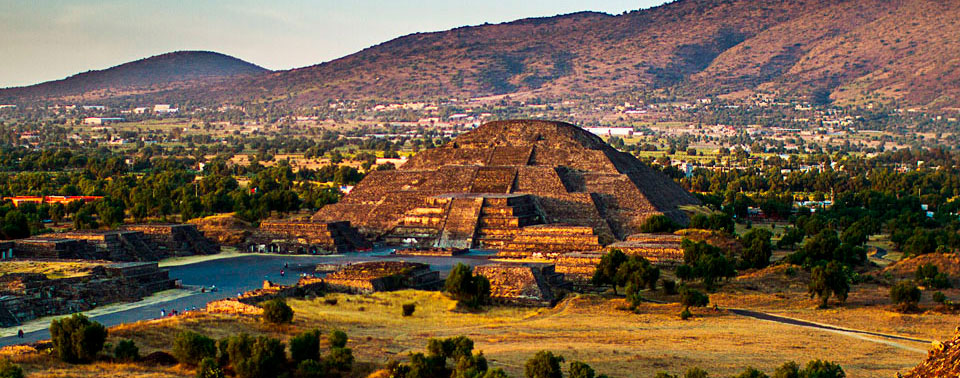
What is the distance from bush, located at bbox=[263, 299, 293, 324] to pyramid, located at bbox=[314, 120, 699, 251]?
2552 centimetres

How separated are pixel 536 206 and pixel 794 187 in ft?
Answer: 141

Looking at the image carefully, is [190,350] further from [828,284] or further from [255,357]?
[828,284]

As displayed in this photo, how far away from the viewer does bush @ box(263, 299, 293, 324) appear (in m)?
33.0

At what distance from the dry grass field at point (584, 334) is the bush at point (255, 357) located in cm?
118

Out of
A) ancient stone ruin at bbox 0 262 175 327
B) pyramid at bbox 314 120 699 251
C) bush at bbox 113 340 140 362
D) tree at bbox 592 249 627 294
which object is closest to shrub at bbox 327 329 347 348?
bush at bbox 113 340 140 362

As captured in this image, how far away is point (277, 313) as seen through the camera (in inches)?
1297

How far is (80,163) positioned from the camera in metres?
118

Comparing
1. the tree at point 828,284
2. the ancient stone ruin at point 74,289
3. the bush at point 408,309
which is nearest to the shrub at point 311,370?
the bush at point 408,309

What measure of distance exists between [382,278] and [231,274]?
10.9 metres

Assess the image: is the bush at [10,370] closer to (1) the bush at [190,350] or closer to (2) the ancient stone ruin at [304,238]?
(1) the bush at [190,350]

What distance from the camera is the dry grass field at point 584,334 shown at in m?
29.5

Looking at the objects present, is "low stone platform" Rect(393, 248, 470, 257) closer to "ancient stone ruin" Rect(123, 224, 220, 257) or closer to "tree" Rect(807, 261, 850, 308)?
"ancient stone ruin" Rect(123, 224, 220, 257)

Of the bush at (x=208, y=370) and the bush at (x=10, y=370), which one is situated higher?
the bush at (x=10, y=370)

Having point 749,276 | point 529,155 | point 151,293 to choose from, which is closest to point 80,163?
point 529,155
